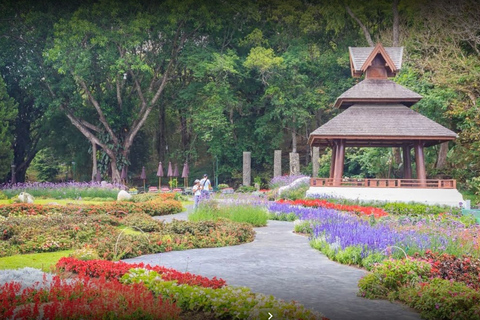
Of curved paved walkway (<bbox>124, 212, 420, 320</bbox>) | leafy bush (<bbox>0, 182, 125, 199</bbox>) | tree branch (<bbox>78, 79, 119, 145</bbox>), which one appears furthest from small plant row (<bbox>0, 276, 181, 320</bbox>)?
tree branch (<bbox>78, 79, 119, 145</bbox>)

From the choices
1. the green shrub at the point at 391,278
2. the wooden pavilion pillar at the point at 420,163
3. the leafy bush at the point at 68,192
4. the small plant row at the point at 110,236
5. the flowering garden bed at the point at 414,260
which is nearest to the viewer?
the flowering garden bed at the point at 414,260

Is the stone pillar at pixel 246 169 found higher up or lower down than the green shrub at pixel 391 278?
higher up

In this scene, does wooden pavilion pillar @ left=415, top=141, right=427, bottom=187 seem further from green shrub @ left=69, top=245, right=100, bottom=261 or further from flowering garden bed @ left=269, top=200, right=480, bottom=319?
green shrub @ left=69, top=245, right=100, bottom=261

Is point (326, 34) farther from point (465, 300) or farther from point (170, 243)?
point (465, 300)

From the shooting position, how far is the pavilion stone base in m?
23.5

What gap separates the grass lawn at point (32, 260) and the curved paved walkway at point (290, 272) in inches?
61.8

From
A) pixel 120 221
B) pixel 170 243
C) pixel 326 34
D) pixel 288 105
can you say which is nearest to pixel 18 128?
pixel 288 105

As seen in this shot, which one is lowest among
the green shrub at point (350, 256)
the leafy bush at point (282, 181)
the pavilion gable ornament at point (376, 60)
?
the green shrub at point (350, 256)


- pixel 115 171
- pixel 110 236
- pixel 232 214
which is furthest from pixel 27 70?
pixel 110 236

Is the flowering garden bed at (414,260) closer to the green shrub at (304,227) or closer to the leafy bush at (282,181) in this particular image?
the green shrub at (304,227)

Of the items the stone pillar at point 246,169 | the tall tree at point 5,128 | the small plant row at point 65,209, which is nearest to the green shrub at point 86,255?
the small plant row at point 65,209

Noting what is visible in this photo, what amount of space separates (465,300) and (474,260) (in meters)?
2.19

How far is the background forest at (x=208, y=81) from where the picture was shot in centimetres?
3362

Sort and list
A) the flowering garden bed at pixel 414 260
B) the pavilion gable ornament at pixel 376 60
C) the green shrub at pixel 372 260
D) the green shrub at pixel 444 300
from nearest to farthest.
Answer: the green shrub at pixel 444 300
the flowering garden bed at pixel 414 260
the green shrub at pixel 372 260
the pavilion gable ornament at pixel 376 60
